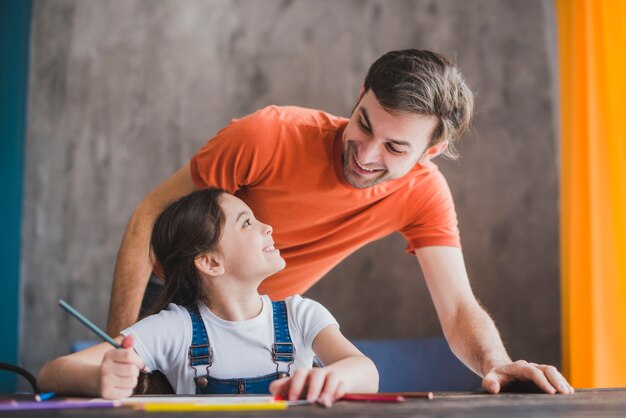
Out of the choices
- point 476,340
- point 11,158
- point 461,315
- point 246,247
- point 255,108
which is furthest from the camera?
point 255,108

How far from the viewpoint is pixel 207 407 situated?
2.93 feet

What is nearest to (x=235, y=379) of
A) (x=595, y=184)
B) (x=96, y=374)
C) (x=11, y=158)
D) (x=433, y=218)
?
(x=96, y=374)

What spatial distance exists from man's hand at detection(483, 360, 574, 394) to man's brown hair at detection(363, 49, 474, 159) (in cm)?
62

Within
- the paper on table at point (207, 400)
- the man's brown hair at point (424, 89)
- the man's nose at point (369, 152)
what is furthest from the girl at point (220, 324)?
the man's brown hair at point (424, 89)

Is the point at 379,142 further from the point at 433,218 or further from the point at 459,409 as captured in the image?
the point at 459,409

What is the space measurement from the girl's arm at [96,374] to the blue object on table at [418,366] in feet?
5.86

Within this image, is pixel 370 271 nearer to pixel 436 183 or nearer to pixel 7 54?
pixel 436 183

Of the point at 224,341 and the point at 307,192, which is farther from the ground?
the point at 307,192

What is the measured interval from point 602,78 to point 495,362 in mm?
1052

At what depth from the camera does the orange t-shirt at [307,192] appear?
5.28ft

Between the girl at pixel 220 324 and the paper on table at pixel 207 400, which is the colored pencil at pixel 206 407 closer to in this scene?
the paper on table at pixel 207 400

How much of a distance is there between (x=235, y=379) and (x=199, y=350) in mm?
89

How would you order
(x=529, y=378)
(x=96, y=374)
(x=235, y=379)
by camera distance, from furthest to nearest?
1. (x=235, y=379)
2. (x=529, y=378)
3. (x=96, y=374)

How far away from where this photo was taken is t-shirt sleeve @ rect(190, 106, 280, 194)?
1587 mm
